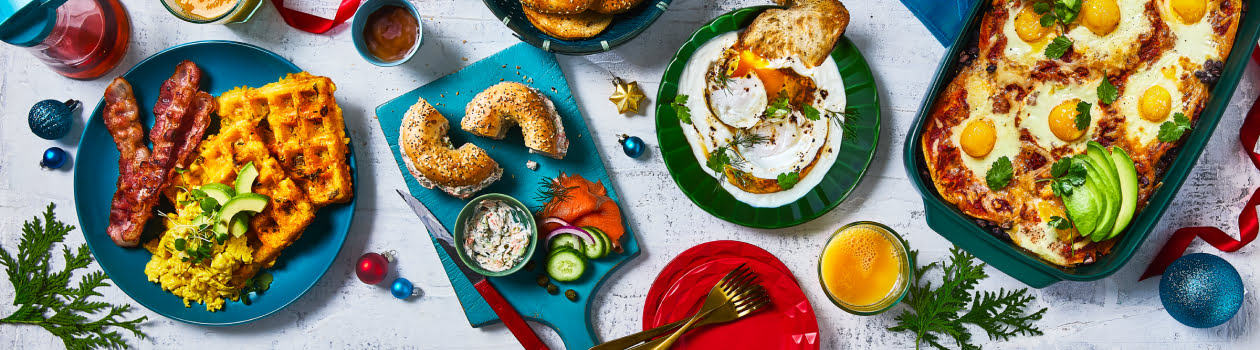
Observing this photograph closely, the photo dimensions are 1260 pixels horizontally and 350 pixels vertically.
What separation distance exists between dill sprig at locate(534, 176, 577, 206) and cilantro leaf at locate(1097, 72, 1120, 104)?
8.15 feet

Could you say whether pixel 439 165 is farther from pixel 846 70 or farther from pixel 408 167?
pixel 846 70

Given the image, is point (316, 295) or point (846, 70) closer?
point (846, 70)

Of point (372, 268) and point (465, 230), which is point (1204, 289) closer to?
point (465, 230)

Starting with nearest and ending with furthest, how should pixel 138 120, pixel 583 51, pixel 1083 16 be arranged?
pixel 1083 16, pixel 583 51, pixel 138 120

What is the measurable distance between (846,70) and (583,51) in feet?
4.31

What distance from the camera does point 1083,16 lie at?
3.35m

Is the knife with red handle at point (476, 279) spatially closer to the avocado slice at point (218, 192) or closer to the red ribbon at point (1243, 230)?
the avocado slice at point (218, 192)

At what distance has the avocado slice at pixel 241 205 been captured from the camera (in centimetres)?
357

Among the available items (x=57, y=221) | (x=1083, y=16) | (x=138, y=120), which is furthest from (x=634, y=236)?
(x=57, y=221)

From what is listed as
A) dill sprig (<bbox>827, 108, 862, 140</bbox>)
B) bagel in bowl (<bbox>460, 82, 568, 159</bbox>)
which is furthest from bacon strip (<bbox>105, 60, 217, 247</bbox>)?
dill sprig (<bbox>827, 108, 862, 140</bbox>)

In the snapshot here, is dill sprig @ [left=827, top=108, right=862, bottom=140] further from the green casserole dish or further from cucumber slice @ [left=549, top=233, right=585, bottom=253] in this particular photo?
cucumber slice @ [left=549, top=233, right=585, bottom=253]

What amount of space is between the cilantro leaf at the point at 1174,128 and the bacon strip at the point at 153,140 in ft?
14.8

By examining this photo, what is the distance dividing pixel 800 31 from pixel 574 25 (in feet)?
3.54

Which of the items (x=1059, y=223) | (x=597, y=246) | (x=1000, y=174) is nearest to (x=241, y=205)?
(x=597, y=246)
